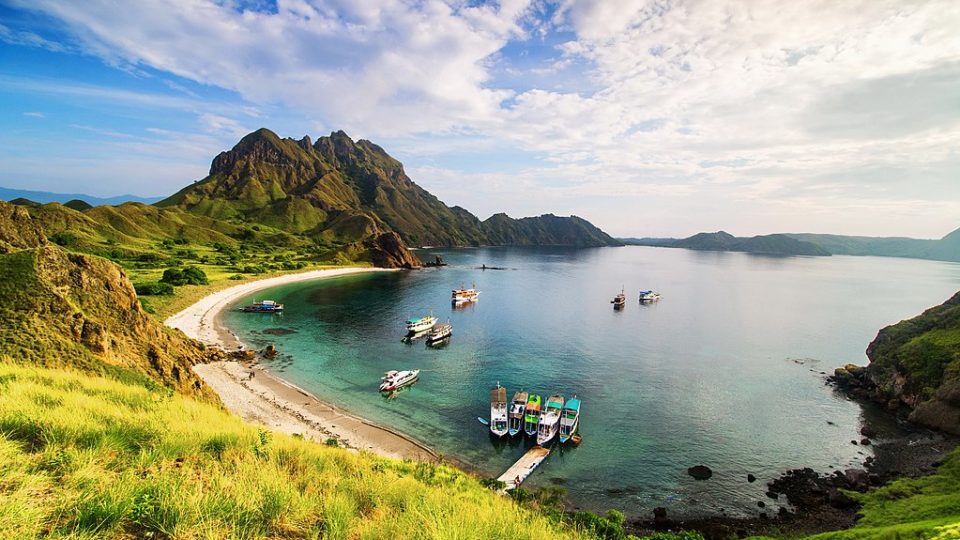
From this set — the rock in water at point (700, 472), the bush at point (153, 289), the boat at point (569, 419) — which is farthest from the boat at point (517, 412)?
the bush at point (153, 289)

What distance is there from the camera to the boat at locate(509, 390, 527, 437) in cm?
3946

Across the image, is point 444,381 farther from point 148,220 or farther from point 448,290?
point 148,220

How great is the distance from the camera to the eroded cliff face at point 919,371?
44344 millimetres

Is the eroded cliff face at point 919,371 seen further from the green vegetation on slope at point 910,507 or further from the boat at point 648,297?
the boat at point 648,297

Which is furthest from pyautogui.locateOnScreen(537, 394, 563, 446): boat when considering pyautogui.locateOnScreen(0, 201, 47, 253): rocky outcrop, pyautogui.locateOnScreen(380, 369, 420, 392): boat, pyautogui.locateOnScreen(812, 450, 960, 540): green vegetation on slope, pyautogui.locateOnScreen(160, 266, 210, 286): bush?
pyautogui.locateOnScreen(160, 266, 210, 286): bush

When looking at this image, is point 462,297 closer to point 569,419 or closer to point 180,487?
point 569,419

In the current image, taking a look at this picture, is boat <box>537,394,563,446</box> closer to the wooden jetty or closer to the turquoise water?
the wooden jetty

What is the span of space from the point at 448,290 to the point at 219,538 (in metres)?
123

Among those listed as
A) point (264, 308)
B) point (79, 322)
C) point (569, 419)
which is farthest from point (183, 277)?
point (569, 419)

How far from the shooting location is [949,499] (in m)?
27.5

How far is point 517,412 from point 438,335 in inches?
1275

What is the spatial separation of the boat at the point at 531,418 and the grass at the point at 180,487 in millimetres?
28470

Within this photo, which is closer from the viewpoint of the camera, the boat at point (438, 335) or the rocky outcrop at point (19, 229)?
the rocky outcrop at point (19, 229)

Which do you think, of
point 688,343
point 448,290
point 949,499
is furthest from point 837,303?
point 949,499
